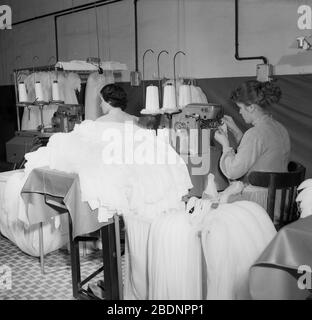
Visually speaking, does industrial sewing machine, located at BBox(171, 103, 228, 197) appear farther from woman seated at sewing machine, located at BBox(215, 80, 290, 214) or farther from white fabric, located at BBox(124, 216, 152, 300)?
white fabric, located at BBox(124, 216, 152, 300)

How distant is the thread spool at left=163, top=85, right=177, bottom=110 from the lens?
438cm

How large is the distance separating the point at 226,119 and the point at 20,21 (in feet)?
18.5

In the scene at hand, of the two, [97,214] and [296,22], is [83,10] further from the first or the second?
[97,214]

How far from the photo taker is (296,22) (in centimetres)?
419

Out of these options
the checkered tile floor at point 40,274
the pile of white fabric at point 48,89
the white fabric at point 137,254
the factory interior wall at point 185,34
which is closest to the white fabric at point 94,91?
the pile of white fabric at point 48,89

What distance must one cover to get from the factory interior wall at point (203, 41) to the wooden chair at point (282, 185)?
5.21 feet

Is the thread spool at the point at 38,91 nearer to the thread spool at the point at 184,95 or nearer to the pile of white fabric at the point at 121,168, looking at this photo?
the thread spool at the point at 184,95

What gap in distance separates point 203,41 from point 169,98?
1045 mm

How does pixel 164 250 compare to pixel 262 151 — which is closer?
pixel 164 250

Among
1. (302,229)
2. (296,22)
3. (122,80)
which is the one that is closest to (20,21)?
(122,80)

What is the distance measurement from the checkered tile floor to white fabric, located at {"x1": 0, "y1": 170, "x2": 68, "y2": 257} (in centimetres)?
11
